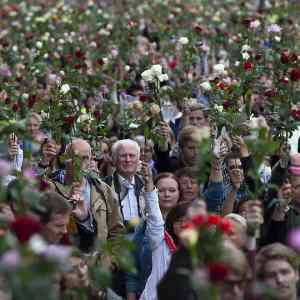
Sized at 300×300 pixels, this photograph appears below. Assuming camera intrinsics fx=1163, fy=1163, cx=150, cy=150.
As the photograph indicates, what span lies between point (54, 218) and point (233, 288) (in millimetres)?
1727

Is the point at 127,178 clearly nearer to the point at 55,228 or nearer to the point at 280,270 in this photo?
the point at 55,228

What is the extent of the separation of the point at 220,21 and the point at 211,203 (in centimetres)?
1226

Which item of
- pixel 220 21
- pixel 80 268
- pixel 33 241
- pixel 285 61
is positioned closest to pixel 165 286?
pixel 80 268

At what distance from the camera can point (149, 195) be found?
752 centimetres

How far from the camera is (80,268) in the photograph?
5426mm

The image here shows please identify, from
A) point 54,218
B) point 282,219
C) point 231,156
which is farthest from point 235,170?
point 54,218

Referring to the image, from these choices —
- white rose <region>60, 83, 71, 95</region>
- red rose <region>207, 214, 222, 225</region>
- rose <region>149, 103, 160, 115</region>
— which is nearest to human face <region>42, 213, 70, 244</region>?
red rose <region>207, 214, 222, 225</region>

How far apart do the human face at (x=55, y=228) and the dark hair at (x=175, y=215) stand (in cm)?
89

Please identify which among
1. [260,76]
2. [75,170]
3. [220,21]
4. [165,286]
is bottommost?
[165,286]

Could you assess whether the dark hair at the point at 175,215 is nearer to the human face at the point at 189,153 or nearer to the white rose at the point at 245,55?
the human face at the point at 189,153

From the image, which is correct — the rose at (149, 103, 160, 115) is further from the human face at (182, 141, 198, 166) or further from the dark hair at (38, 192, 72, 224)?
the dark hair at (38, 192, 72, 224)

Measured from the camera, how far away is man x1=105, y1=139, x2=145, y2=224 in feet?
29.1

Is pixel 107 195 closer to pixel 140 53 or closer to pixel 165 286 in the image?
pixel 165 286

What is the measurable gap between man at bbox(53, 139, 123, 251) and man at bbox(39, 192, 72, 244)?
43.5 inches
